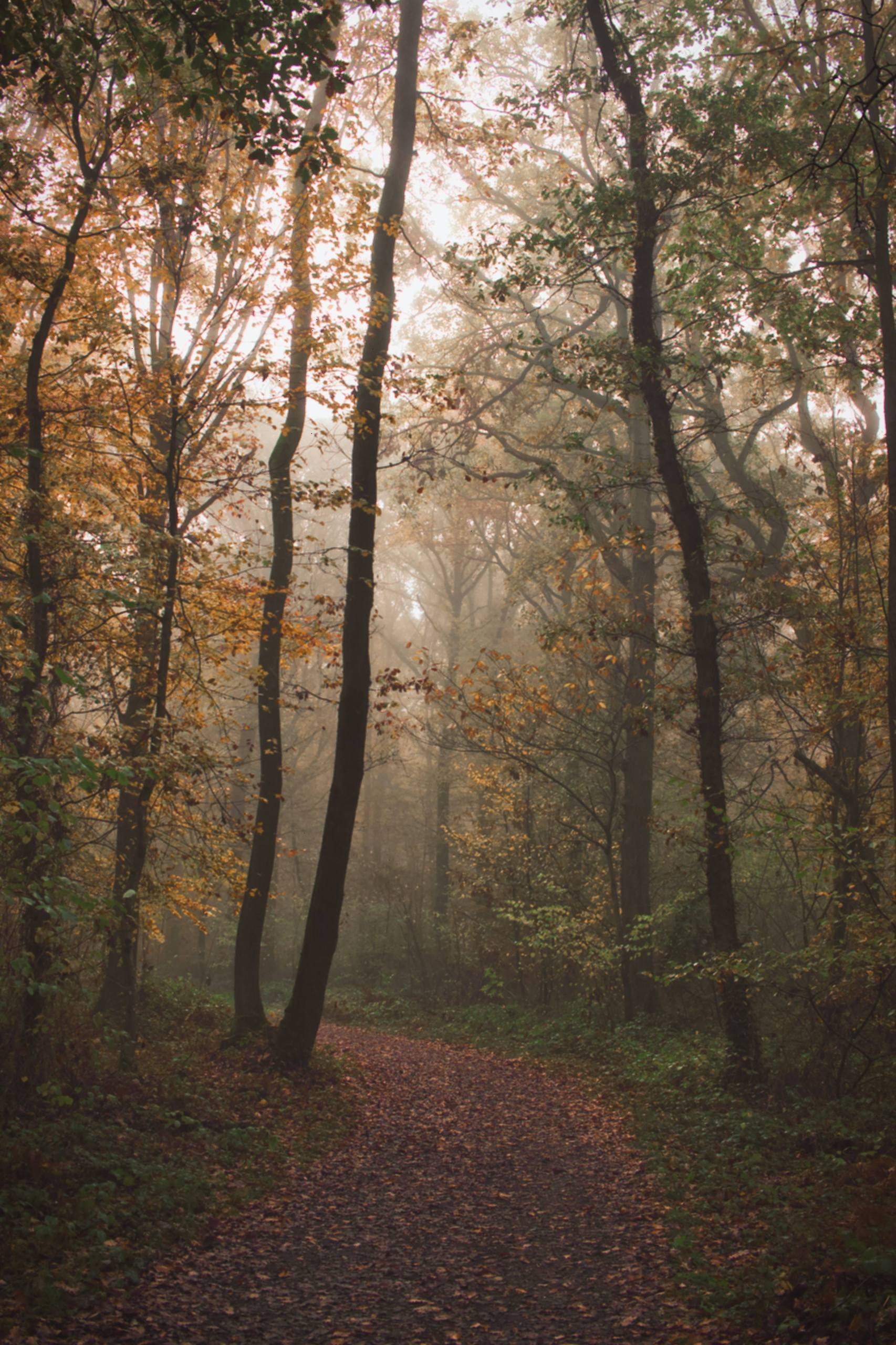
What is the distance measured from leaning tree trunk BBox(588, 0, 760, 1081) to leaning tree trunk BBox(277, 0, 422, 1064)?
2502mm

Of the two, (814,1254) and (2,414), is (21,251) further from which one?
(814,1254)

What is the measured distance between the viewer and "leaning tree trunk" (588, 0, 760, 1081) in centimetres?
873

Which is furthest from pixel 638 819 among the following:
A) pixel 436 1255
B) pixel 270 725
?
pixel 436 1255

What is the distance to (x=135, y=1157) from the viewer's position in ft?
18.9

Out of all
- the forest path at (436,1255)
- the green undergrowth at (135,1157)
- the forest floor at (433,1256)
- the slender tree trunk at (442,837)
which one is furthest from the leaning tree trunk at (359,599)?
the slender tree trunk at (442,837)

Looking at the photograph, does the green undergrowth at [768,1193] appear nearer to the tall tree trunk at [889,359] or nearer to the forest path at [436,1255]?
the forest path at [436,1255]

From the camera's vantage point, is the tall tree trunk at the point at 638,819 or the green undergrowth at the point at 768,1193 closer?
the green undergrowth at the point at 768,1193

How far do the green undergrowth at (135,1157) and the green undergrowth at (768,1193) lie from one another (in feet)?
9.28

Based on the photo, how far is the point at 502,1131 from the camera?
8.28 metres

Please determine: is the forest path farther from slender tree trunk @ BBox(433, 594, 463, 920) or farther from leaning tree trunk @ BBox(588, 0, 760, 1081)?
slender tree trunk @ BBox(433, 594, 463, 920)

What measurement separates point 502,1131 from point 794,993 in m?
3.02

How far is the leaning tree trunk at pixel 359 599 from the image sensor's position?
31.2ft

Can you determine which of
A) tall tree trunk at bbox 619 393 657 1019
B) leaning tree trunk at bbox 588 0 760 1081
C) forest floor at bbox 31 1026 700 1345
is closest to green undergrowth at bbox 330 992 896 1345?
forest floor at bbox 31 1026 700 1345

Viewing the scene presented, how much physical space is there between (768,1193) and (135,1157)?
4.10m
